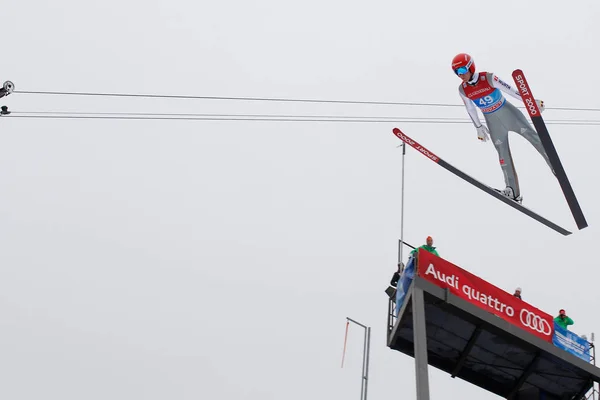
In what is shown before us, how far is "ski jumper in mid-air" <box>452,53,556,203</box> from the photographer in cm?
2108

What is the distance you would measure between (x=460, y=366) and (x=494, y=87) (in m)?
6.45

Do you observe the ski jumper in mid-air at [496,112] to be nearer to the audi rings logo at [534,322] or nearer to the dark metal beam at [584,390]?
the audi rings logo at [534,322]

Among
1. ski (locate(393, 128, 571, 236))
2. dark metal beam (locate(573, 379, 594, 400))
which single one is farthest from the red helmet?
dark metal beam (locate(573, 379, 594, 400))

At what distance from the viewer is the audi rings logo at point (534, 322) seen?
21.4m

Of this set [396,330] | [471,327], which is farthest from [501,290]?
[396,330]

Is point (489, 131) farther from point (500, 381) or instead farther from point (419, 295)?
point (500, 381)

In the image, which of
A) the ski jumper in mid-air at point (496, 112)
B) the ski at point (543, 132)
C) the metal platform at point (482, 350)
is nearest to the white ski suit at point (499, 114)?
the ski jumper in mid-air at point (496, 112)

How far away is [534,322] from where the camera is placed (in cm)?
2150

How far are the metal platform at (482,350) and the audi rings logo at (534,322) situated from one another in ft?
0.64

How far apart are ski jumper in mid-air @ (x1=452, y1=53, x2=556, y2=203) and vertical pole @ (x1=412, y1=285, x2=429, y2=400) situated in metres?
3.65

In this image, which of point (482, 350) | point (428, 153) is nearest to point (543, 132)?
point (428, 153)

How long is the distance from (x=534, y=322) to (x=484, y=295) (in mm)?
1471

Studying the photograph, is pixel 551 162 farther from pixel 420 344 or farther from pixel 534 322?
pixel 420 344

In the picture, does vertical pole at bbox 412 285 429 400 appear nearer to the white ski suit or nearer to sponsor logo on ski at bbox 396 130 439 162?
the white ski suit
